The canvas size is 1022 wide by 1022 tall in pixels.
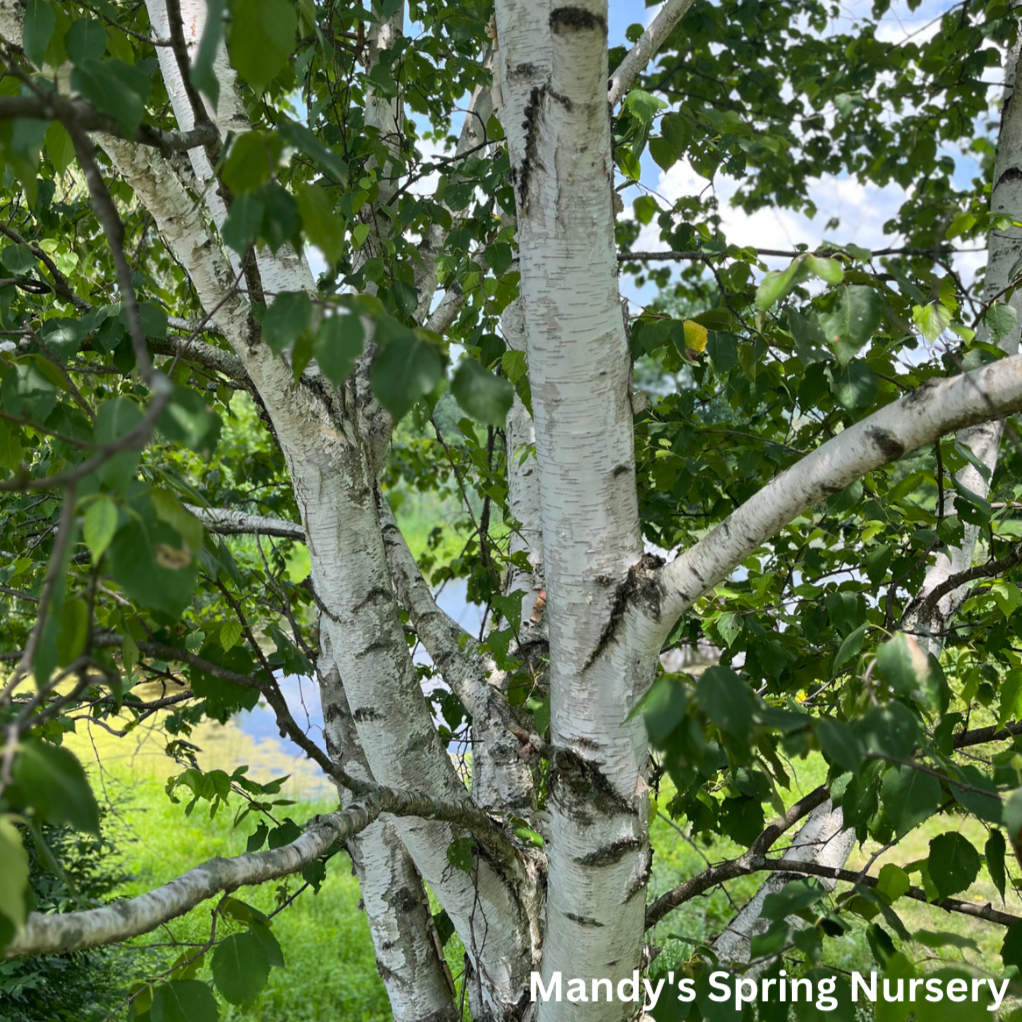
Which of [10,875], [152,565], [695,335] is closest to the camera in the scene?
[10,875]

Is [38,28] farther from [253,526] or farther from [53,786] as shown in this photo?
[253,526]

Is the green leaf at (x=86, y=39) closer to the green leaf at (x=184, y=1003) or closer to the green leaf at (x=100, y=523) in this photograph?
the green leaf at (x=100, y=523)

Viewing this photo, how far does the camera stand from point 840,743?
2.30 ft

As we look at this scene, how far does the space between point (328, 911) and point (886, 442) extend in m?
5.24

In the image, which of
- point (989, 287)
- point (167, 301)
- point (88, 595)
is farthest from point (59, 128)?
point (167, 301)

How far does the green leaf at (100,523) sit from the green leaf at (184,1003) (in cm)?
53

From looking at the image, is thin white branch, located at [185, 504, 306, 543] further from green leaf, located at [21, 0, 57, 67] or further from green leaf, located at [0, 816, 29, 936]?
green leaf, located at [0, 816, 29, 936]

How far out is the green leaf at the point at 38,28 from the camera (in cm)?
81

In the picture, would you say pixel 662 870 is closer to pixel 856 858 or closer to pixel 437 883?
pixel 856 858

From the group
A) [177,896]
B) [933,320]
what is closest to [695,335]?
[933,320]

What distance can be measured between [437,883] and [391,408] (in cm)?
111

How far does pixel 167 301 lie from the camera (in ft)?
9.52

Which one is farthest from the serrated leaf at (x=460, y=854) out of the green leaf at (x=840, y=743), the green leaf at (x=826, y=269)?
the green leaf at (x=826, y=269)

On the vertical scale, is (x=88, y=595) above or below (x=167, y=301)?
below
